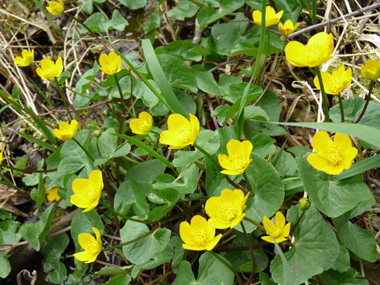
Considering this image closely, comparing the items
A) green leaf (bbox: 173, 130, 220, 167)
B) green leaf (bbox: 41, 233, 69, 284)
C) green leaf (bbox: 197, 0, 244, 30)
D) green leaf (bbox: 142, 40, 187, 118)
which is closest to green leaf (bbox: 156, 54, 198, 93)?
green leaf (bbox: 142, 40, 187, 118)

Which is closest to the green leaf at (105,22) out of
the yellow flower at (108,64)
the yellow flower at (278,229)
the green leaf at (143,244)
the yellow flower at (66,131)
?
the yellow flower at (108,64)

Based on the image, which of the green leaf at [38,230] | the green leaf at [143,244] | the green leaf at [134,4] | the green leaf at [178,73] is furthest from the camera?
the green leaf at [134,4]

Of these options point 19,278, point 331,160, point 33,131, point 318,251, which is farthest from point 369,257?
point 33,131

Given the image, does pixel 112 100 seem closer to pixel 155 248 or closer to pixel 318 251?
pixel 155 248

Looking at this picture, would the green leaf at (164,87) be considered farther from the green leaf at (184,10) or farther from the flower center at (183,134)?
the green leaf at (184,10)

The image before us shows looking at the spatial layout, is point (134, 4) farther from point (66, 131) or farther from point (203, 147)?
point (203, 147)
